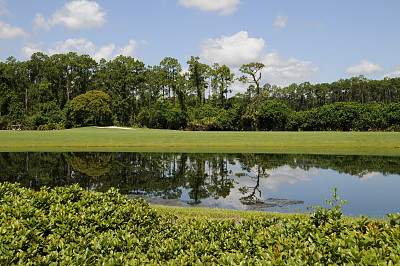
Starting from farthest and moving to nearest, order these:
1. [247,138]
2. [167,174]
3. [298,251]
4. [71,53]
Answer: [71,53] < [247,138] < [167,174] < [298,251]

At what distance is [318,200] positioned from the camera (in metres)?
12.1

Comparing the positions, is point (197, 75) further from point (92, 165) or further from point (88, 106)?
point (92, 165)

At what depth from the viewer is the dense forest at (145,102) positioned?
66.9 metres

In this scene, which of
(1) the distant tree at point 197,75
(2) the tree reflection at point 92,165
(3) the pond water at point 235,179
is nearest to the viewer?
(3) the pond water at point 235,179

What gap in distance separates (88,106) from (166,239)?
71.0 meters

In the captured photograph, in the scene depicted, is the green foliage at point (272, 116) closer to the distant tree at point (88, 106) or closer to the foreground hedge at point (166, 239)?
the distant tree at point (88, 106)

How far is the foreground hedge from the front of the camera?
127 inches

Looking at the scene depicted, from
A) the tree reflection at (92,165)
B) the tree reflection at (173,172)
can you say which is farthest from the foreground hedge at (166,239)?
the tree reflection at (92,165)

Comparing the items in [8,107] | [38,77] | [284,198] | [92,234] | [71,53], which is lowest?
[284,198]

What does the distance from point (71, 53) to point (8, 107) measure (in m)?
22.4

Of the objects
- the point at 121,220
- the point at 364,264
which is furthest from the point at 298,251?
the point at 121,220

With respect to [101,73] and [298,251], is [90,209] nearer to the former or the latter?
[298,251]

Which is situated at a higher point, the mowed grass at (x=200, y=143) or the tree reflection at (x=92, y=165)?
the mowed grass at (x=200, y=143)

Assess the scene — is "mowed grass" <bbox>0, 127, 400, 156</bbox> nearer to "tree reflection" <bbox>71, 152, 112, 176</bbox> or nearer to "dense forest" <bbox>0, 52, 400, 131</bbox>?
"tree reflection" <bbox>71, 152, 112, 176</bbox>
